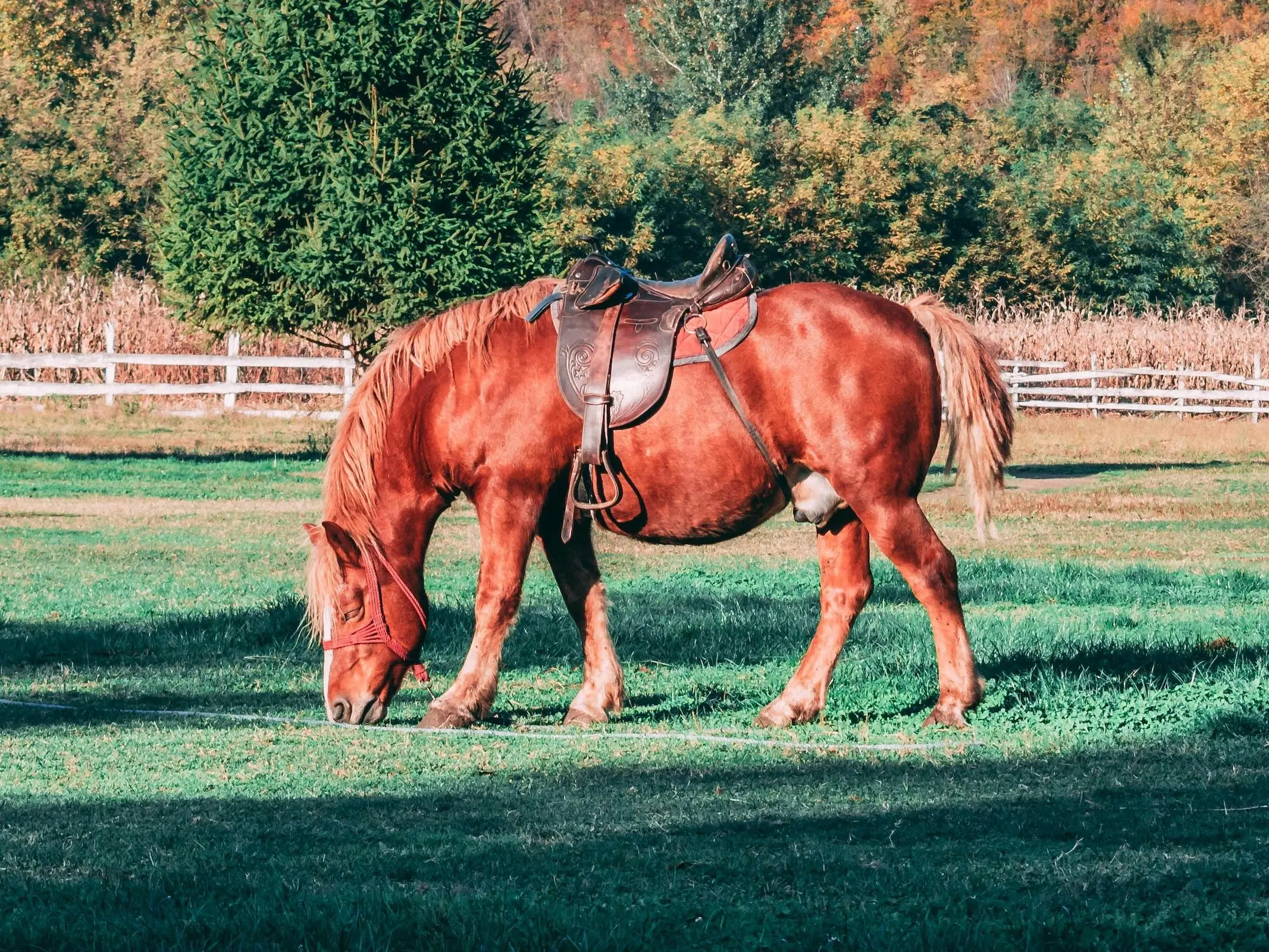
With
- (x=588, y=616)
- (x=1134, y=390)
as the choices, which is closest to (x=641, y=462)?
(x=588, y=616)

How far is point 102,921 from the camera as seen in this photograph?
4340 millimetres

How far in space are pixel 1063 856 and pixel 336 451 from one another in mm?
4182

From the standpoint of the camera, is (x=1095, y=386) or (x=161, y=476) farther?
(x=1095, y=386)

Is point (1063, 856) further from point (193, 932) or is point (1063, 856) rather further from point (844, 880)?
point (193, 932)

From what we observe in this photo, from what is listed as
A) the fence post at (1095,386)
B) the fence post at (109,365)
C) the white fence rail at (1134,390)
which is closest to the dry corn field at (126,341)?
the fence post at (109,365)

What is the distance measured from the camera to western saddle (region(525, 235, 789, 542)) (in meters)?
7.65

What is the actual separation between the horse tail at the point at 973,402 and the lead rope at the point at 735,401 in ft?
3.06

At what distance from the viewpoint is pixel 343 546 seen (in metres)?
7.60

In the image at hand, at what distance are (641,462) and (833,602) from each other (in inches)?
47.5

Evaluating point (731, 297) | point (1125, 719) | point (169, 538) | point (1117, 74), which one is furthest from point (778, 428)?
point (1117, 74)

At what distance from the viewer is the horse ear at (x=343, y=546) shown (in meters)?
7.55

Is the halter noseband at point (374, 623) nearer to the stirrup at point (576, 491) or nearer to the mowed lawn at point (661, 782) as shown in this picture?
the mowed lawn at point (661, 782)

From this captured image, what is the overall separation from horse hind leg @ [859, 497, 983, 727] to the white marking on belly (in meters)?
0.25

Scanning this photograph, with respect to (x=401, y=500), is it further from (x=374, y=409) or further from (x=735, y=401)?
(x=735, y=401)
